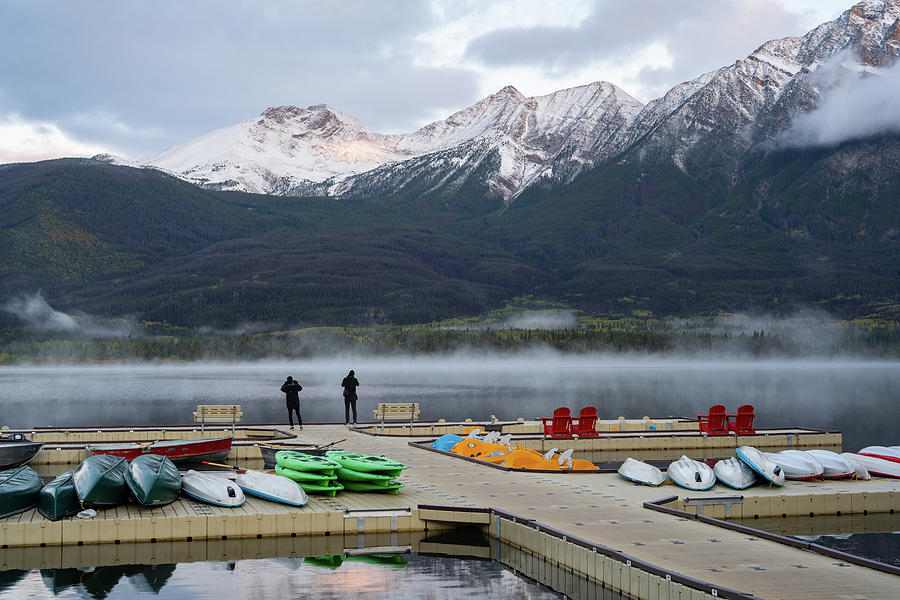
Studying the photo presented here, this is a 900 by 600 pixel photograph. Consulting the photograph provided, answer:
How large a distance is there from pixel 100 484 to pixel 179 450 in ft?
23.1

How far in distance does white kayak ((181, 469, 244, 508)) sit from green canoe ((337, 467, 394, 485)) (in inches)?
92.5

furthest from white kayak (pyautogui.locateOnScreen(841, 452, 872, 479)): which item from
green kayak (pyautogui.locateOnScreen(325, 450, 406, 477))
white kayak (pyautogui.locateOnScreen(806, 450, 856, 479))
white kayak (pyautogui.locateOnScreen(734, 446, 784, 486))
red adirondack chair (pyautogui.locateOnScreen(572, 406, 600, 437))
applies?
green kayak (pyautogui.locateOnScreen(325, 450, 406, 477))

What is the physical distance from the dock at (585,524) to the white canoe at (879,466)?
49 cm

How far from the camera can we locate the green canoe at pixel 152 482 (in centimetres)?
1702

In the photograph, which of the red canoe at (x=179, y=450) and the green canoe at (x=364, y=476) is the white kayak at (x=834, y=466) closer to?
the green canoe at (x=364, y=476)

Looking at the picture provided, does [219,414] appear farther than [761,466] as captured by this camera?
Yes

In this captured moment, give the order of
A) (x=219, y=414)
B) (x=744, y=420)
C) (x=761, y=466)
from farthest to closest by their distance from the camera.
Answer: (x=744, y=420) → (x=219, y=414) → (x=761, y=466)

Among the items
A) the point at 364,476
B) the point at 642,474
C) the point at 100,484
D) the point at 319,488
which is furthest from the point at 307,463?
the point at 642,474

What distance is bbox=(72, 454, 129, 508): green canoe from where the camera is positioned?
16.7m

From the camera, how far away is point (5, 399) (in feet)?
Result: 228

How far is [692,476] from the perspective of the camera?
20234 mm

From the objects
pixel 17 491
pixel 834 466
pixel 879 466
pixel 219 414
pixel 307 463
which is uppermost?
pixel 219 414

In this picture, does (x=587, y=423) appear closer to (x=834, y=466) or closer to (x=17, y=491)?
(x=834, y=466)

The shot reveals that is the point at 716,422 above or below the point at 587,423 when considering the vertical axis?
below
